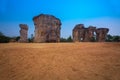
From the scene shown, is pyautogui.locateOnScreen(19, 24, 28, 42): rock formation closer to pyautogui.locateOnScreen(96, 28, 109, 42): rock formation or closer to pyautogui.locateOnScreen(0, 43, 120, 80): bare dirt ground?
pyautogui.locateOnScreen(96, 28, 109, 42): rock formation

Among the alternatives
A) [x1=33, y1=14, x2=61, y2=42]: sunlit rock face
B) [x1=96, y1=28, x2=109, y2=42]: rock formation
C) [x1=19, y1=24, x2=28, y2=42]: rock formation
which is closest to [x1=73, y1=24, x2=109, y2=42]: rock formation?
[x1=96, y1=28, x2=109, y2=42]: rock formation

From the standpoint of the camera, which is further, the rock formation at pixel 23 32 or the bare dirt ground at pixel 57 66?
the rock formation at pixel 23 32

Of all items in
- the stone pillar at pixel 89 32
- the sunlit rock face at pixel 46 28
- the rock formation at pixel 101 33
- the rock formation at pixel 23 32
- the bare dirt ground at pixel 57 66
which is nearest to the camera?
the bare dirt ground at pixel 57 66

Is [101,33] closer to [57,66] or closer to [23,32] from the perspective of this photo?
[23,32]

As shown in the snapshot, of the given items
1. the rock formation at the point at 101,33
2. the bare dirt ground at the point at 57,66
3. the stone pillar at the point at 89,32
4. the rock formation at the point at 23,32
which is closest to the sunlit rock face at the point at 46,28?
the rock formation at the point at 23,32

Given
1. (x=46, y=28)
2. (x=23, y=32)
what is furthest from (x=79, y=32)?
(x=23, y=32)

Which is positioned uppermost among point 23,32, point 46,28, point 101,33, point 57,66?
point 46,28

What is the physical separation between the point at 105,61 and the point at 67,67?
235 centimetres

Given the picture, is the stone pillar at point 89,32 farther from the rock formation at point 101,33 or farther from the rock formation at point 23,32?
the rock formation at point 23,32

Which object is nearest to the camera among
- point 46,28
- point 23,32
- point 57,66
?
point 57,66

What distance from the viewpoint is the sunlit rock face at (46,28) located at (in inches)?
907

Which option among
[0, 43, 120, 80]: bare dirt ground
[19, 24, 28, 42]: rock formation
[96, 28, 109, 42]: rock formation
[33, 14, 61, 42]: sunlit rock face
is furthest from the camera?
[96, 28, 109, 42]: rock formation

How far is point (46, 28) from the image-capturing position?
23.0 m

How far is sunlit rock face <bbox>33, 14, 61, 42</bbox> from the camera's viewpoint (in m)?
23.0
